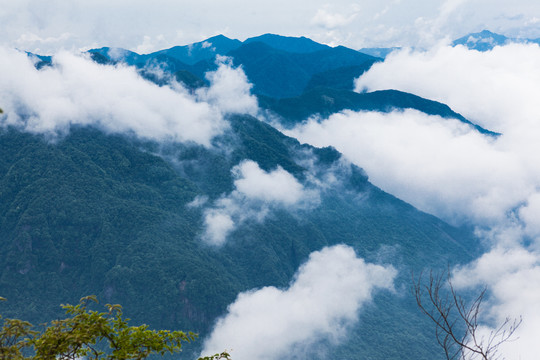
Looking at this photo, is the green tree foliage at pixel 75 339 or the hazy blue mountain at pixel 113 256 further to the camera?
the hazy blue mountain at pixel 113 256

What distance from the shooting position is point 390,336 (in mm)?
167625

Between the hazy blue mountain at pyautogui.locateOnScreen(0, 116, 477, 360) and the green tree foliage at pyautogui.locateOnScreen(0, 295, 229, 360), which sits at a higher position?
the hazy blue mountain at pyautogui.locateOnScreen(0, 116, 477, 360)

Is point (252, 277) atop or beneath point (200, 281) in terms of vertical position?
atop

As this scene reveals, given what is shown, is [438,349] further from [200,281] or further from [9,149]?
[9,149]

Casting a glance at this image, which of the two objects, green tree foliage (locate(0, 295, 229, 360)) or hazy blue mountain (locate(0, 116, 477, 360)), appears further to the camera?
hazy blue mountain (locate(0, 116, 477, 360))

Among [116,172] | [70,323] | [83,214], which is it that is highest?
[116,172]

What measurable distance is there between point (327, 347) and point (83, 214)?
10739cm

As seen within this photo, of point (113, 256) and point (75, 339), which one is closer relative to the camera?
point (75, 339)

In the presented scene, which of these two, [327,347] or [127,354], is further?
[327,347]

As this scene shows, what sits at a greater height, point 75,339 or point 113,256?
point 113,256

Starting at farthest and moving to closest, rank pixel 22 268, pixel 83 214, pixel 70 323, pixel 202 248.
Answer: pixel 202 248
pixel 83 214
pixel 22 268
pixel 70 323

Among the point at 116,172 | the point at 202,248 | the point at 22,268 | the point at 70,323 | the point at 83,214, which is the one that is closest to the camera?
the point at 70,323

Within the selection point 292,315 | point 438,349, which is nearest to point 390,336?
point 438,349

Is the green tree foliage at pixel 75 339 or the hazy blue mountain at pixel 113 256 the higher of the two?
the hazy blue mountain at pixel 113 256
